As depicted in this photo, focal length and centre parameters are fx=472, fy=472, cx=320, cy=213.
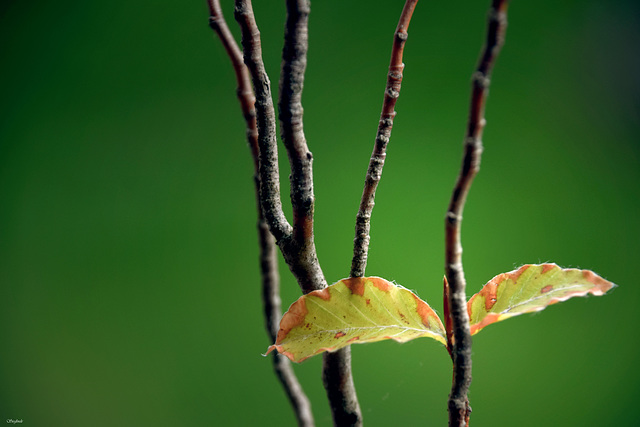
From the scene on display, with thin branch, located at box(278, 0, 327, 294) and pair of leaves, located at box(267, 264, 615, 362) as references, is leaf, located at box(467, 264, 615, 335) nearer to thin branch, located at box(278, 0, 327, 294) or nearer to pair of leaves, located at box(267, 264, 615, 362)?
pair of leaves, located at box(267, 264, 615, 362)

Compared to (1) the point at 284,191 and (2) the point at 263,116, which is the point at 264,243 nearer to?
(2) the point at 263,116

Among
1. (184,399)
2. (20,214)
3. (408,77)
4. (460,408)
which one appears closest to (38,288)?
(20,214)

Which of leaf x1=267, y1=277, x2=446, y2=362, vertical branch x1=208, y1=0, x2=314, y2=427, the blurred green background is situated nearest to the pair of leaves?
leaf x1=267, y1=277, x2=446, y2=362

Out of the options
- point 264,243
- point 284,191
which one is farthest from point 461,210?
point 284,191

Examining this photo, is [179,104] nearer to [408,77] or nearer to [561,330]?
[408,77]

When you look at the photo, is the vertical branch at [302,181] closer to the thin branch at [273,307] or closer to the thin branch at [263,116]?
the thin branch at [263,116]

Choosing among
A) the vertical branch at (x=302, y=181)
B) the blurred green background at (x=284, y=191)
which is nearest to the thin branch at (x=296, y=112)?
the vertical branch at (x=302, y=181)
